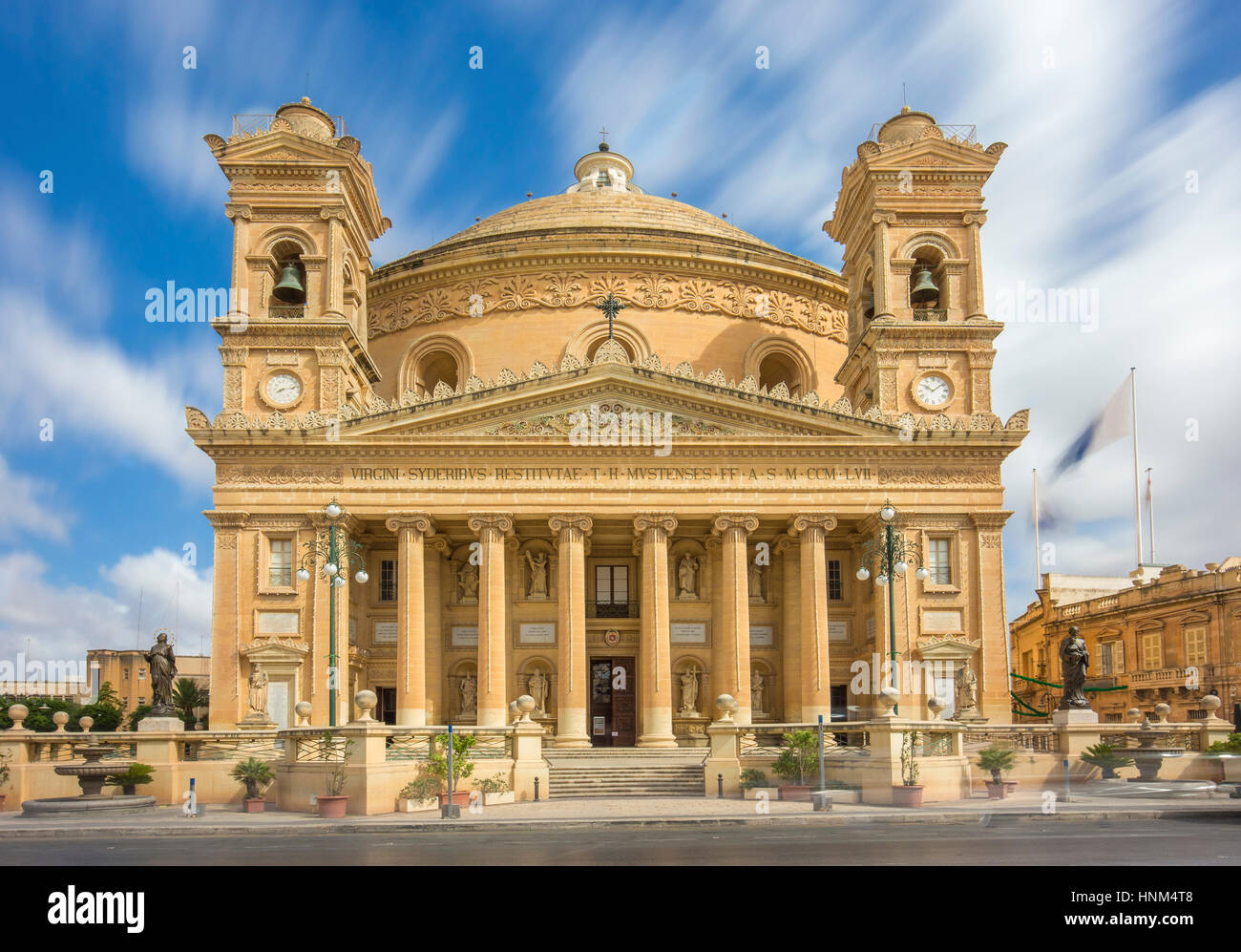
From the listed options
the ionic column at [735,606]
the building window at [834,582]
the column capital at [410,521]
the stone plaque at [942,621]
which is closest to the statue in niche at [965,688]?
the stone plaque at [942,621]

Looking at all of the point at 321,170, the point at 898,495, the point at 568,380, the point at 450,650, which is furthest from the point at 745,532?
the point at 321,170

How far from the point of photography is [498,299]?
53.0 m

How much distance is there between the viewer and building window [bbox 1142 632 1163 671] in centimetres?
5822

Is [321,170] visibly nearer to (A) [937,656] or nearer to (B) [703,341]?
(B) [703,341]

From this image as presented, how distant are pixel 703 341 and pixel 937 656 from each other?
58.0 feet

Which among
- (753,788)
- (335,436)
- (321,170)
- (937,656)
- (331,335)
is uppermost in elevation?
(321,170)

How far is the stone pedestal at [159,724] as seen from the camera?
34.0 meters

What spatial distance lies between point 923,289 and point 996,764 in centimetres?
2197

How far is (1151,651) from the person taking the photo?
58938 mm

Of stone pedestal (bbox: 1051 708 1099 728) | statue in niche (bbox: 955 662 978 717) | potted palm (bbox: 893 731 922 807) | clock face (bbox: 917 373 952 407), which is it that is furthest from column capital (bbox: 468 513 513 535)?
stone pedestal (bbox: 1051 708 1099 728)

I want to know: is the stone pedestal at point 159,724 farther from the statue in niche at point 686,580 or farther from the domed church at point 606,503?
the statue in niche at point 686,580

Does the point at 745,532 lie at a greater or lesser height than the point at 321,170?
lesser

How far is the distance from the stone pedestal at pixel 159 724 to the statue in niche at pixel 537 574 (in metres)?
15.1

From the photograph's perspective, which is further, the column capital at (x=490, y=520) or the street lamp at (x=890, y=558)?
the column capital at (x=490, y=520)
